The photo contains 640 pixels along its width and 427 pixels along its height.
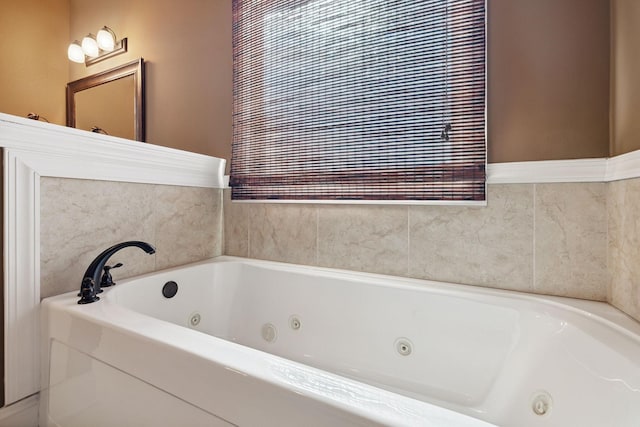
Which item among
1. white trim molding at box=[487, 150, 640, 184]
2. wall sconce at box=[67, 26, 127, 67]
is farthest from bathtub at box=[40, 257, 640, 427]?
wall sconce at box=[67, 26, 127, 67]

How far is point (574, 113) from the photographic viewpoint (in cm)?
112

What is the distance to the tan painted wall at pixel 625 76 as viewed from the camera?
2.97 feet

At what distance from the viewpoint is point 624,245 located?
0.96 metres

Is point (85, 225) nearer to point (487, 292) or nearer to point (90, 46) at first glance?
point (487, 292)

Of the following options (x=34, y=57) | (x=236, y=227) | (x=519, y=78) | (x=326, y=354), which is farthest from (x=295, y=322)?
(x=34, y=57)

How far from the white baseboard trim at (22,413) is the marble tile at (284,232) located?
102cm

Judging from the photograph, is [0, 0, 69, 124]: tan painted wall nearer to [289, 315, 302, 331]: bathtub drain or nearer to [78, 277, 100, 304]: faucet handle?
[78, 277, 100, 304]: faucet handle

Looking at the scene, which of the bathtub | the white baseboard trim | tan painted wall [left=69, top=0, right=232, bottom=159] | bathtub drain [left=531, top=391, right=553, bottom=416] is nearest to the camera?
the bathtub

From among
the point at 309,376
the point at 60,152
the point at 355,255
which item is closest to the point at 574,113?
the point at 355,255

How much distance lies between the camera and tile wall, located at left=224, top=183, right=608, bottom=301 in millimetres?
1107

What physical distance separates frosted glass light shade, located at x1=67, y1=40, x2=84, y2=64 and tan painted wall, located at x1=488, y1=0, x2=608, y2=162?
2.98m

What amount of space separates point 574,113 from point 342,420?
128 centimetres

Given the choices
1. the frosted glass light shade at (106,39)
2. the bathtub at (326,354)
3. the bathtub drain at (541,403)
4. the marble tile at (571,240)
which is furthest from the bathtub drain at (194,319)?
the frosted glass light shade at (106,39)

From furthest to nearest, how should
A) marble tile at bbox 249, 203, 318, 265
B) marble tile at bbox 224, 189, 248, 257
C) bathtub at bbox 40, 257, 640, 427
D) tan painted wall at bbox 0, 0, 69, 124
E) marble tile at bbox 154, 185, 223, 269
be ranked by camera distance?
tan painted wall at bbox 0, 0, 69, 124 < marble tile at bbox 224, 189, 248, 257 < marble tile at bbox 249, 203, 318, 265 < marble tile at bbox 154, 185, 223, 269 < bathtub at bbox 40, 257, 640, 427
